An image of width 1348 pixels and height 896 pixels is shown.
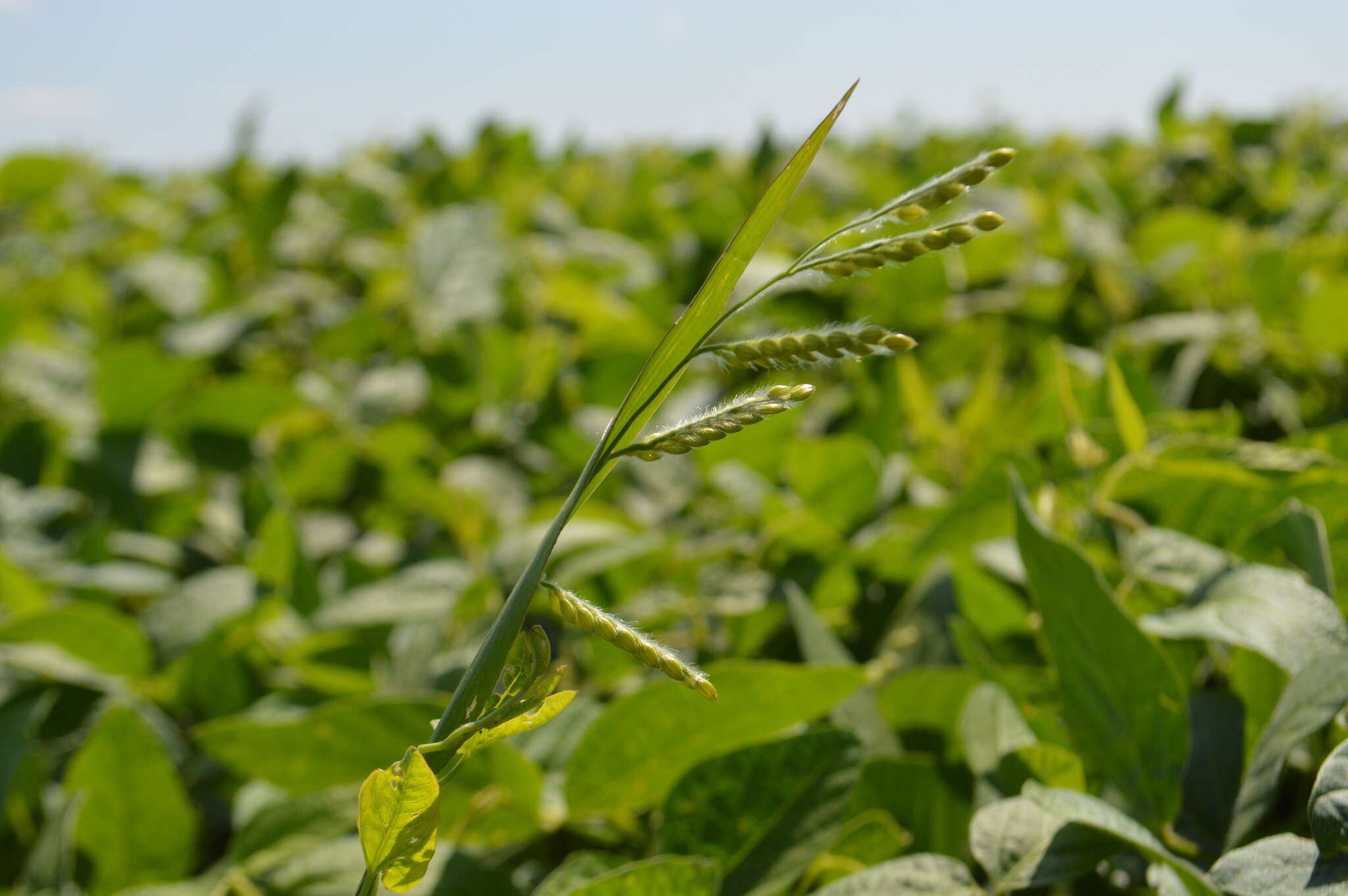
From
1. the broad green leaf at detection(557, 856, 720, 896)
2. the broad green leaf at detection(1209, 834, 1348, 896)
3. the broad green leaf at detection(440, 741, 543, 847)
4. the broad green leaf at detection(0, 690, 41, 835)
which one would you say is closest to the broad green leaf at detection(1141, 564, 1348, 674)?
the broad green leaf at detection(1209, 834, 1348, 896)

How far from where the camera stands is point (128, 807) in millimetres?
827

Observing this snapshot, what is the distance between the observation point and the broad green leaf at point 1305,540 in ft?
1.96

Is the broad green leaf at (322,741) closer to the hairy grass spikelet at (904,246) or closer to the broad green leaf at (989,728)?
the broad green leaf at (989,728)

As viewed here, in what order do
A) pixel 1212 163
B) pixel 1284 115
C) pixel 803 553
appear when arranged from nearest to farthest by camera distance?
pixel 803 553 → pixel 1212 163 → pixel 1284 115

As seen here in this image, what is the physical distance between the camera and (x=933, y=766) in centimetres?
69

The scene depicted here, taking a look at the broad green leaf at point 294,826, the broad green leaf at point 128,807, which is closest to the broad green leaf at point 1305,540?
the broad green leaf at point 294,826

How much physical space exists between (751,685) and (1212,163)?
196 cm

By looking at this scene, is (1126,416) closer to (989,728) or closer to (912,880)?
(989,728)

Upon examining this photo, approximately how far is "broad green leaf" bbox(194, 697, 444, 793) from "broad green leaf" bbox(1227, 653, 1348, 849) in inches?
18.5

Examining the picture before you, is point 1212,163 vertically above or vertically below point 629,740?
above

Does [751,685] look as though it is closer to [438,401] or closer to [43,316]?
[438,401]

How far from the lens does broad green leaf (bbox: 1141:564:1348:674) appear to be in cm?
56

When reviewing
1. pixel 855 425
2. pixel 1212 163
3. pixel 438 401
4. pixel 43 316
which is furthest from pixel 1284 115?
pixel 43 316

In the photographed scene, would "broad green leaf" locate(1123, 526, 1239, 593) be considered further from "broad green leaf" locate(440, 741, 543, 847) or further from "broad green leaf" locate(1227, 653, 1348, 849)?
"broad green leaf" locate(440, 741, 543, 847)
